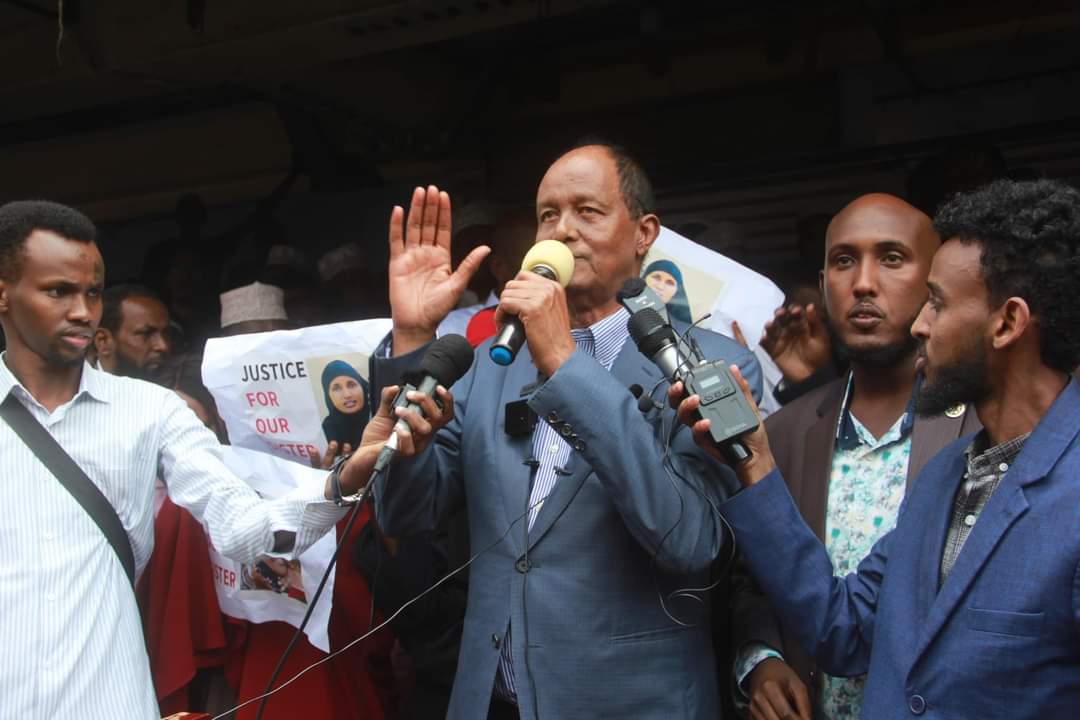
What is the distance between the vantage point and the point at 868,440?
2.89m

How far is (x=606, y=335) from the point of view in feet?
9.43

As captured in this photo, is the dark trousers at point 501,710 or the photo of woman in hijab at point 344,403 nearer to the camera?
the dark trousers at point 501,710

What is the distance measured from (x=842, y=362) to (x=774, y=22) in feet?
7.26

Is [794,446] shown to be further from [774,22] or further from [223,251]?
[223,251]

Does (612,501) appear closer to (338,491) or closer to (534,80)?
(338,491)

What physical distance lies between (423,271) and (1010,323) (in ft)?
4.58

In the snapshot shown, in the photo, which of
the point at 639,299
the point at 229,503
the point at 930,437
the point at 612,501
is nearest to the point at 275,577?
the point at 229,503

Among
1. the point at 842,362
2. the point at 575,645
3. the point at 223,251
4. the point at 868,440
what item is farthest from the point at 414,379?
the point at 223,251

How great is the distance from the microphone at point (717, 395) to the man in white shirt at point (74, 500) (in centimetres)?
82

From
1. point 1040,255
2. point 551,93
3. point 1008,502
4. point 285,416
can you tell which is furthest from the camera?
point 551,93

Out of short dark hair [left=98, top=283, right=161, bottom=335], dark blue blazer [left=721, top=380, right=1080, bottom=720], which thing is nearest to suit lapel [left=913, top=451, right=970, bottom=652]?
dark blue blazer [left=721, top=380, right=1080, bottom=720]

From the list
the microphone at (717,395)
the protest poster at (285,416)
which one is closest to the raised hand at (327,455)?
the protest poster at (285,416)

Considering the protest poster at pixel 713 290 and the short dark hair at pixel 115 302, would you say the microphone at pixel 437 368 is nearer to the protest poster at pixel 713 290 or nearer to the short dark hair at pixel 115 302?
the protest poster at pixel 713 290

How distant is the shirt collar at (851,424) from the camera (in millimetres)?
2838
